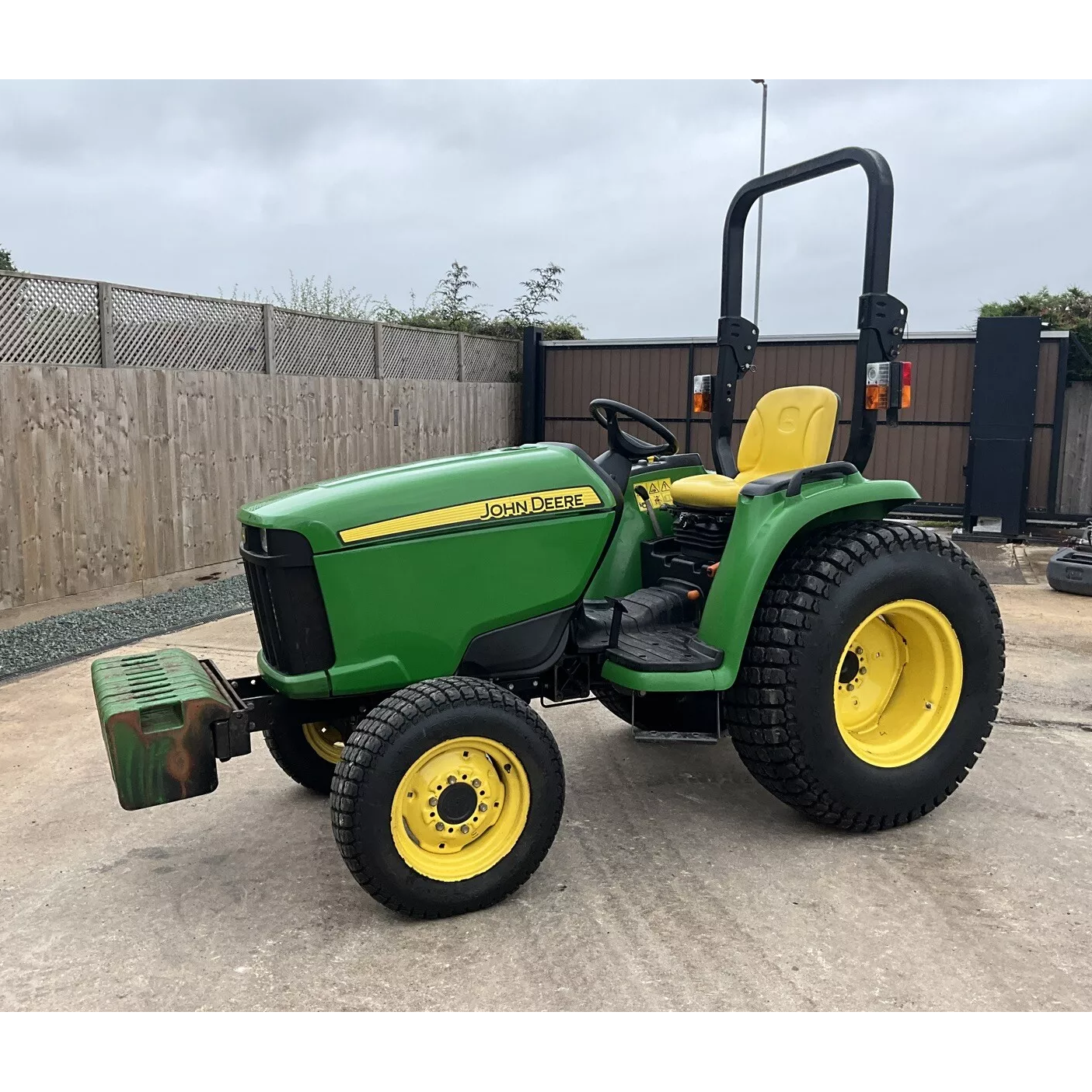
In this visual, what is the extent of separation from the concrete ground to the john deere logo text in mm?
1164

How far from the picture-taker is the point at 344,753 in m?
2.82

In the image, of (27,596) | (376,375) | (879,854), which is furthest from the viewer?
(376,375)

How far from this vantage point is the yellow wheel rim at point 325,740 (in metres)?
3.75

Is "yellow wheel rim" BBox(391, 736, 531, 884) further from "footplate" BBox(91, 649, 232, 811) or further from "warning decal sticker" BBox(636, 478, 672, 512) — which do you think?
"warning decal sticker" BBox(636, 478, 672, 512)

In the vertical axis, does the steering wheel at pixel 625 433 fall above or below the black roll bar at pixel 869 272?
below

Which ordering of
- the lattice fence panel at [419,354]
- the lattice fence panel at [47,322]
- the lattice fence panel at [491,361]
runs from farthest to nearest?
the lattice fence panel at [491,361] → the lattice fence panel at [419,354] → the lattice fence panel at [47,322]

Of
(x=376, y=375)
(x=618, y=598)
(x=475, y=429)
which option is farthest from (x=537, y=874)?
(x=475, y=429)

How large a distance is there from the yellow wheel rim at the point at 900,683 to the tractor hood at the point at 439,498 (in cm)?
114

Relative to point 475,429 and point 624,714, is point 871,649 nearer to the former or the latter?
point 624,714

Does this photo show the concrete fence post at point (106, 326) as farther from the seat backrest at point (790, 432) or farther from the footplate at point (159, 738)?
the seat backrest at point (790, 432)

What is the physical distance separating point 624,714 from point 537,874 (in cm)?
111

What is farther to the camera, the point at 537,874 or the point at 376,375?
the point at 376,375

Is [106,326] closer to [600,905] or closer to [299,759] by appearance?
[299,759]

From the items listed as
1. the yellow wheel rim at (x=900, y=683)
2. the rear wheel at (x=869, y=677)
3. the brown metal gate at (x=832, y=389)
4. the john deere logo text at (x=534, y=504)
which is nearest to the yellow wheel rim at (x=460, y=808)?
the john deere logo text at (x=534, y=504)
